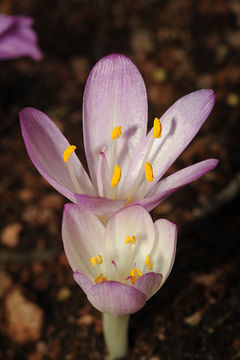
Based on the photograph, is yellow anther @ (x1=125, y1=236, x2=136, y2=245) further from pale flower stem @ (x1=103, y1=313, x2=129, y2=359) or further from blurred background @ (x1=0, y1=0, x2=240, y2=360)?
blurred background @ (x1=0, y1=0, x2=240, y2=360)

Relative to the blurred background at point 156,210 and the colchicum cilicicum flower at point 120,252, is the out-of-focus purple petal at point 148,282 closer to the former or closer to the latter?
the colchicum cilicicum flower at point 120,252

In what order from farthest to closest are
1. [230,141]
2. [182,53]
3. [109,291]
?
Answer: [182,53], [230,141], [109,291]

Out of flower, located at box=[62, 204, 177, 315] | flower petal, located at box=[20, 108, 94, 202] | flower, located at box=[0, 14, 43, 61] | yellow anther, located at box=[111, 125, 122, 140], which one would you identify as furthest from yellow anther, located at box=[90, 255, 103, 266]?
flower, located at box=[0, 14, 43, 61]

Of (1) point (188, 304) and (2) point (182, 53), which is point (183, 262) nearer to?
(1) point (188, 304)

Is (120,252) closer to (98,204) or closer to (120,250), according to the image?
(120,250)

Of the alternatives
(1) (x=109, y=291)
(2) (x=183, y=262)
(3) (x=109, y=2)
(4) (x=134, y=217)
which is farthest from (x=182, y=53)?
(1) (x=109, y=291)

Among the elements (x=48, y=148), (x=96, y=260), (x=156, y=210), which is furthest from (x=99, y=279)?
(x=156, y=210)
